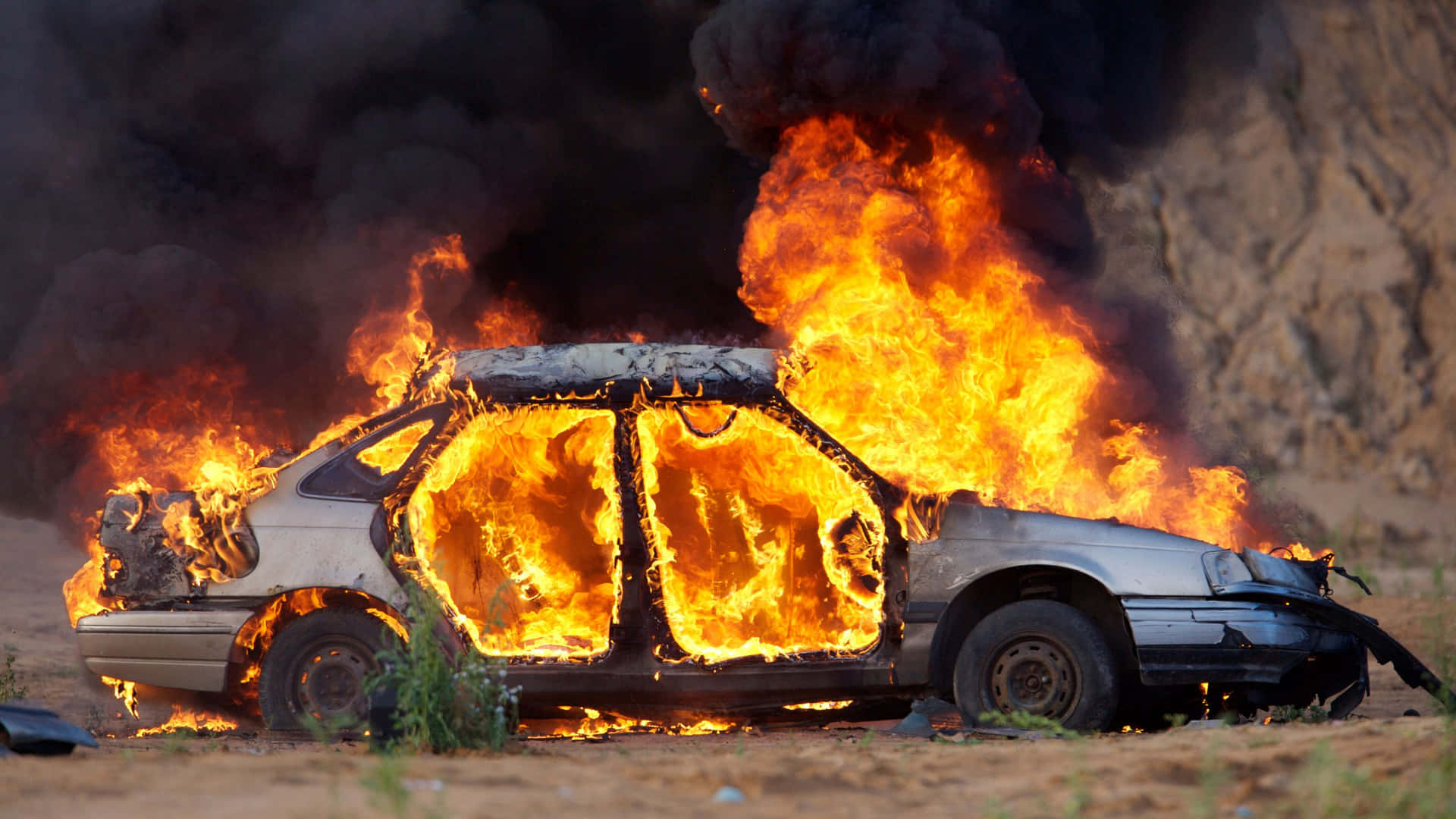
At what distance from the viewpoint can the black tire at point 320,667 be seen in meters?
6.23

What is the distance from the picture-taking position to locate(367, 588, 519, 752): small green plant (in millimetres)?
5121

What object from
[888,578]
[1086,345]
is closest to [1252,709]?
[888,578]

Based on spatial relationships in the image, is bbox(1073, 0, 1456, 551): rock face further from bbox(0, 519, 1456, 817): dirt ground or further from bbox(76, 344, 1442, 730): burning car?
bbox(0, 519, 1456, 817): dirt ground

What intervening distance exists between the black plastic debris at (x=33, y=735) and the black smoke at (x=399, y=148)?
4.41 metres

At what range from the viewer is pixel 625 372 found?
251 inches

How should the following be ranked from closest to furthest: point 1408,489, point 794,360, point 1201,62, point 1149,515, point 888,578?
1. point 888,578
2. point 794,360
3. point 1149,515
4. point 1201,62
5. point 1408,489

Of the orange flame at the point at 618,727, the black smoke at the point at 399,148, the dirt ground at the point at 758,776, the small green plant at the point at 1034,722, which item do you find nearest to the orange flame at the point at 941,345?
the black smoke at the point at 399,148

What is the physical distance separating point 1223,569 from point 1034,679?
991mm

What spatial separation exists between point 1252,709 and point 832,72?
4.93m

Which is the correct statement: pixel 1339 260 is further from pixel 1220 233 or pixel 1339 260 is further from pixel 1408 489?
pixel 1408 489

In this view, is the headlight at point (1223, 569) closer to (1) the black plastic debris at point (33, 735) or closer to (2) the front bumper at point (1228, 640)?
(2) the front bumper at point (1228, 640)

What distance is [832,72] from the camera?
356 inches

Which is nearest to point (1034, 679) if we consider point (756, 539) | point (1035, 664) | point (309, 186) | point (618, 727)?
point (1035, 664)

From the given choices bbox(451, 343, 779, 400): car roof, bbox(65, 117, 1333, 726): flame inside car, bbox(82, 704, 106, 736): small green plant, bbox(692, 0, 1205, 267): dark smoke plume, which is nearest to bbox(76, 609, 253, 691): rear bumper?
bbox(65, 117, 1333, 726): flame inside car
